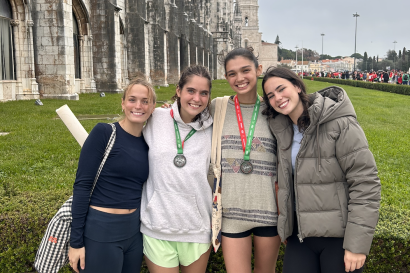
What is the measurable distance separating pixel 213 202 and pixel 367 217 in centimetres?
103

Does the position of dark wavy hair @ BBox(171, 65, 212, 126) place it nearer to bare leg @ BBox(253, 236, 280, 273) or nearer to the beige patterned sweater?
the beige patterned sweater

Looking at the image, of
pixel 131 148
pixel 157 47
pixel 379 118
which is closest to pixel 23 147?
pixel 131 148

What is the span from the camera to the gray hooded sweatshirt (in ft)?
8.29

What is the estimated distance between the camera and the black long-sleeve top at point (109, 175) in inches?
91.9

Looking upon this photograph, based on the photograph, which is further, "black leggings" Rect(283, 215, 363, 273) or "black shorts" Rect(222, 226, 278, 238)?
"black shorts" Rect(222, 226, 278, 238)

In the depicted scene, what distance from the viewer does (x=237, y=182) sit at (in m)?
2.65

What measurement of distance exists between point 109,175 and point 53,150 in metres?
5.14

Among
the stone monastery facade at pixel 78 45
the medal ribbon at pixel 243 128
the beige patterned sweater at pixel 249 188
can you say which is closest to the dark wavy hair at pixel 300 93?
the medal ribbon at pixel 243 128

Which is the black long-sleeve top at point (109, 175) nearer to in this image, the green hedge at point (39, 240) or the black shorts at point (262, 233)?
the black shorts at point (262, 233)

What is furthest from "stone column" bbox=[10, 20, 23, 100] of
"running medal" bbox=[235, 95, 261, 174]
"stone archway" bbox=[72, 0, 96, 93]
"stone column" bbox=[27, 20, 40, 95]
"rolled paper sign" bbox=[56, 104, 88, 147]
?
"running medal" bbox=[235, 95, 261, 174]

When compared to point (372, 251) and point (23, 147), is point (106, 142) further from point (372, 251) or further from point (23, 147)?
point (23, 147)

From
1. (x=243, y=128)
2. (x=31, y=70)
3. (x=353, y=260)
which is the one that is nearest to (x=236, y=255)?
(x=353, y=260)

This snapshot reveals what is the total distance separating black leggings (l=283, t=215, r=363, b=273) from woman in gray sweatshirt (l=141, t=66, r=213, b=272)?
2.00 ft

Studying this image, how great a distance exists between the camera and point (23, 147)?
7.05 meters
